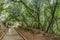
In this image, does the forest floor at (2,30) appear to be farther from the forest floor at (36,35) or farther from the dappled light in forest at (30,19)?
the forest floor at (36,35)

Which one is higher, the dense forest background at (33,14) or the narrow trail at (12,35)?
the dense forest background at (33,14)

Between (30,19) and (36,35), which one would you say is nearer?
(36,35)

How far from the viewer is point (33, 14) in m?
2.00

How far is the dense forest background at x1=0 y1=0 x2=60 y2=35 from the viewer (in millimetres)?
1942

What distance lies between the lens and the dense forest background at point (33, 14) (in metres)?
1.94

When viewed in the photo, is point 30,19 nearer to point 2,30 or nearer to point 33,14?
point 33,14

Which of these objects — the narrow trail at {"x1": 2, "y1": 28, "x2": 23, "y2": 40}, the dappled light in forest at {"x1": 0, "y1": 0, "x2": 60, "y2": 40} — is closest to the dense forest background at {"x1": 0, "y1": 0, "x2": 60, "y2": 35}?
the dappled light in forest at {"x1": 0, "y1": 0, "x2": 60, "y2": 40}

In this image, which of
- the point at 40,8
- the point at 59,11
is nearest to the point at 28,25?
the point at 40,8

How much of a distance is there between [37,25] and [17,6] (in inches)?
13.8

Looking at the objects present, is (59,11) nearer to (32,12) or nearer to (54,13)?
(54,13)

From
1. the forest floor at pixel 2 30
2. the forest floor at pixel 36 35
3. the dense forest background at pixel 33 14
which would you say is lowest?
the forest floor at pixel 36 35

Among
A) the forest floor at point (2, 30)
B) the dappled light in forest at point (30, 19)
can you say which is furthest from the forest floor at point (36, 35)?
the forest floor at point (2, 30)

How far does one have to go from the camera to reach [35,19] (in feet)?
6.59

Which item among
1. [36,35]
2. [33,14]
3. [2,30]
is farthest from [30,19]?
[2,30]
